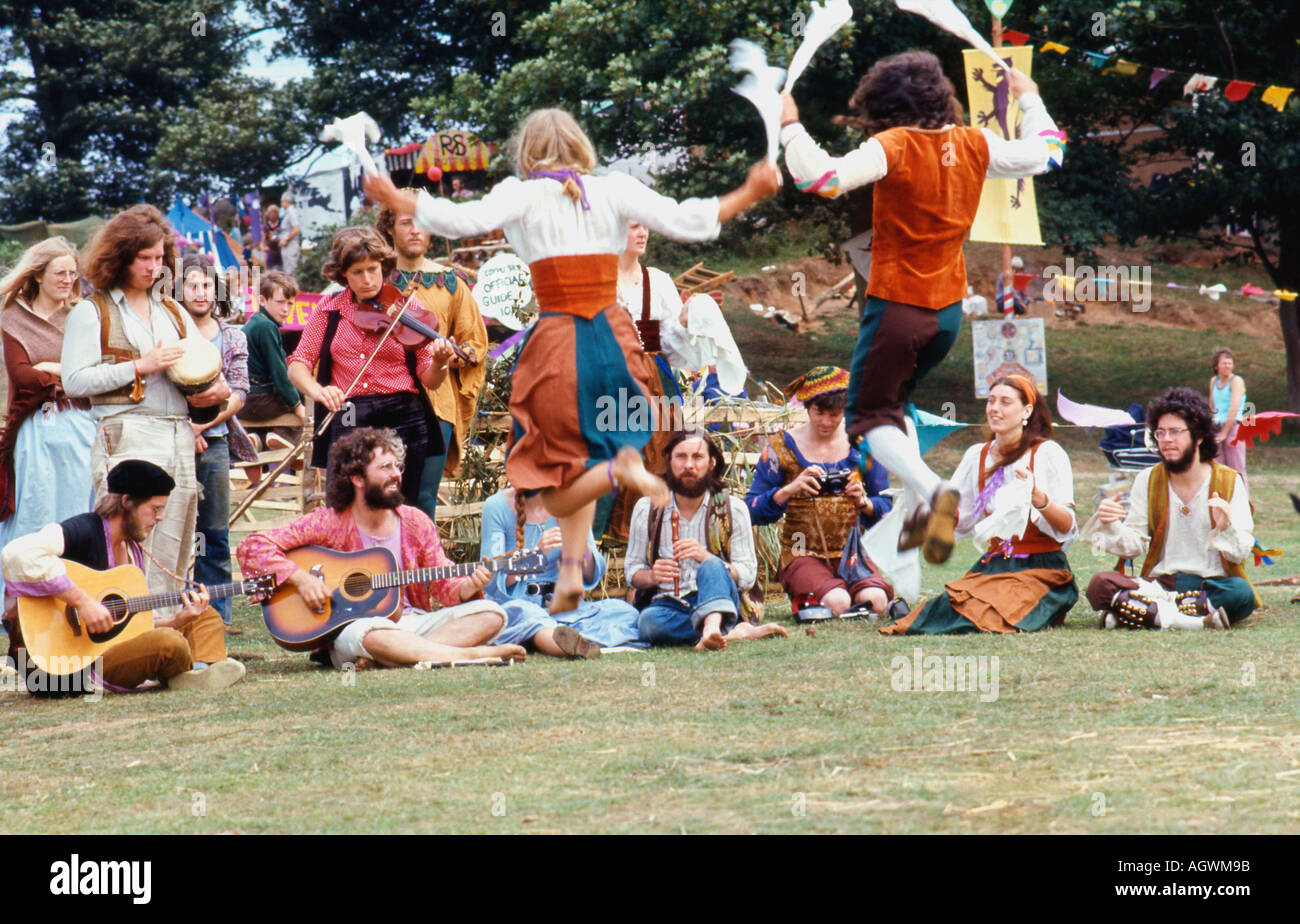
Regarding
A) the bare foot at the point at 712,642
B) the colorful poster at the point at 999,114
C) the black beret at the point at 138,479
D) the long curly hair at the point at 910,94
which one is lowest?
the bare foot at the point at 712,642

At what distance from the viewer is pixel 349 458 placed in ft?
21.3

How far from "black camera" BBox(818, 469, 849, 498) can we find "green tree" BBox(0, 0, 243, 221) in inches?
716

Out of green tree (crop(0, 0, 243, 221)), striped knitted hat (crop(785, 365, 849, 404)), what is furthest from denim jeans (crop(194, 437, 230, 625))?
green tree (crop(0, 0, 243, 221))

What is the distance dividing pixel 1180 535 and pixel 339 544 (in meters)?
3.76

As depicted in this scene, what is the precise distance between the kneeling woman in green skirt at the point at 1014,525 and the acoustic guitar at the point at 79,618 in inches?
127

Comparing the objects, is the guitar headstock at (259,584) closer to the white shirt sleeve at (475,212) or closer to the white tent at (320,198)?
the white shirt sleeve at (475,212)

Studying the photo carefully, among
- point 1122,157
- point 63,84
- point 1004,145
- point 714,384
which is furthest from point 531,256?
point 63,84

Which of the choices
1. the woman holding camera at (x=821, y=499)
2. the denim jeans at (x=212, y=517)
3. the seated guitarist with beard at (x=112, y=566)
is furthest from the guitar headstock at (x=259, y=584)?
the woman holding camera at (x=821, y=499)

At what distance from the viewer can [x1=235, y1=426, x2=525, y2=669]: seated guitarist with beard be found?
6.41 m

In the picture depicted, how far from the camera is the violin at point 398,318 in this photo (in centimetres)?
686

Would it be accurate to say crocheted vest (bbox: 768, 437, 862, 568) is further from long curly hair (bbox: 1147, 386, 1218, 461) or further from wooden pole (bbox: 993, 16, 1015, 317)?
wooden pole (bbox: 993, 16, 1015, 317)

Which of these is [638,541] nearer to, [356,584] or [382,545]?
[382,545]

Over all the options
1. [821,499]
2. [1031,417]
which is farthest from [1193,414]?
[821,499]

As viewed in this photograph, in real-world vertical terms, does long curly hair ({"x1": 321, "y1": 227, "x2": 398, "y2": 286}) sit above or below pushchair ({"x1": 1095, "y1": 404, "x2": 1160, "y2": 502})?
above
